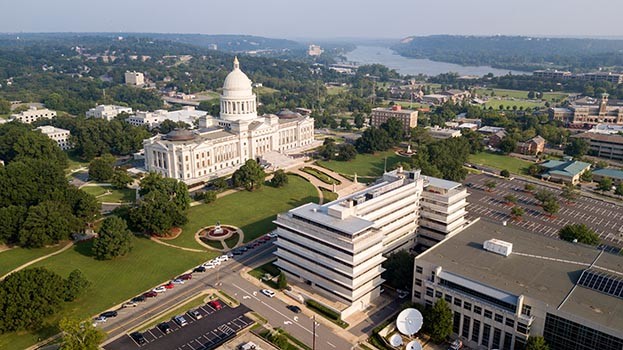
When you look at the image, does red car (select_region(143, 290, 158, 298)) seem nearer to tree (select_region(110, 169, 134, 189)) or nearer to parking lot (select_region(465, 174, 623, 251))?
tree (select_region(110, 169, 134, 189))

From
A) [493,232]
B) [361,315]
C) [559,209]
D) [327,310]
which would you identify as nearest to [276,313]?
[327,310]

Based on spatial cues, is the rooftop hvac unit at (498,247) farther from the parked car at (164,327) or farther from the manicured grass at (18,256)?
the manicured grass at (18,256)

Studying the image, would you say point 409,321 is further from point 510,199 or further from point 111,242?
point 510,199

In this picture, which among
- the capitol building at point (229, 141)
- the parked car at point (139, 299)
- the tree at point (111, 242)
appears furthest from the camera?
the capitol building at point (229, 141)

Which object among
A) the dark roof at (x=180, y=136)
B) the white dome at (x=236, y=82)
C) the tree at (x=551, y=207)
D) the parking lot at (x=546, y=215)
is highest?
the white dome at (x=236, y=82)

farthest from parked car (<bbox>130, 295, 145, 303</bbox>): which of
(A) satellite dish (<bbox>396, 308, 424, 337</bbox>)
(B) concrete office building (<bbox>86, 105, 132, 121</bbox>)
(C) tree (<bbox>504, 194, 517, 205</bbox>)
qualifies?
(B) concrete office building (<bbox>86, 105, 132, 121</bbox>)

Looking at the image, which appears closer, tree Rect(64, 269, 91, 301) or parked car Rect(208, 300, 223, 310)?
tree Rect(64, 269, 91, 301)

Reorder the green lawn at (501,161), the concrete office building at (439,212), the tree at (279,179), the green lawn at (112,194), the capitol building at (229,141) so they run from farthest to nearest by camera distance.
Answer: the green lawn at (501,161)
the capitol building at (229,141)
the tree at (279,179)
the green lawn at (112,194)
the concrete office building at (439,212)

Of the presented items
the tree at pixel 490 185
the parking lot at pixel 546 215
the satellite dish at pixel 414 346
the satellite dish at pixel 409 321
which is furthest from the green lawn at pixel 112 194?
the tree at pixel 490 185
